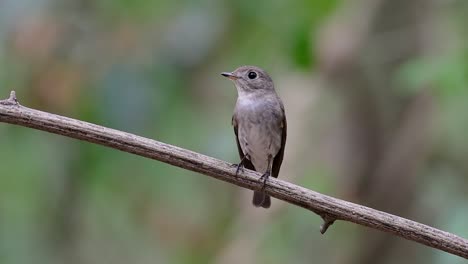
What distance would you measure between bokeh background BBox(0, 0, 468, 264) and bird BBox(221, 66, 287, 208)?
0.12 metres

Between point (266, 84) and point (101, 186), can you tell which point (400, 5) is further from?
point (101, 186)

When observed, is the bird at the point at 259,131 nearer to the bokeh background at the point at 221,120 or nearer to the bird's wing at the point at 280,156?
the bird's wing at the point at 280,156

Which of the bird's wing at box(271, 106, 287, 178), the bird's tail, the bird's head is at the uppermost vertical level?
the bird's head

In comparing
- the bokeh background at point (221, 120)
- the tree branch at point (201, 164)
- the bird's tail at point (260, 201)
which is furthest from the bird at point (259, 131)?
the tree branch at point (201, 164)

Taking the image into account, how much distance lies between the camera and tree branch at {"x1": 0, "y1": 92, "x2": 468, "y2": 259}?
11.6ft

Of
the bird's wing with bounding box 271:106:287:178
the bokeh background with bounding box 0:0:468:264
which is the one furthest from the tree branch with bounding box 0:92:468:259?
the bird's wing with bounding box 271:106:287:178

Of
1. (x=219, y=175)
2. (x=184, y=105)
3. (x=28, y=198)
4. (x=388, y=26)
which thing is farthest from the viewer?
(x=388, y=26)

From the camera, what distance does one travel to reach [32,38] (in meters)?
5.36

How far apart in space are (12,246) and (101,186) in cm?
93

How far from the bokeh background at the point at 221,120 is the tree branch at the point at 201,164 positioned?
1.14 metres

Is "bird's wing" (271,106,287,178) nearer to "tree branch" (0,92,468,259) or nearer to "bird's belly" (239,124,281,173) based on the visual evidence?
"bird's belly" (239,124,281,173)

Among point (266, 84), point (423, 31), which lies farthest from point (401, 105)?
point (266, 84)

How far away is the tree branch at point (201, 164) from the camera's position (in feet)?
11.6

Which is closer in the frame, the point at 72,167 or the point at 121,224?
the point at 72,167
